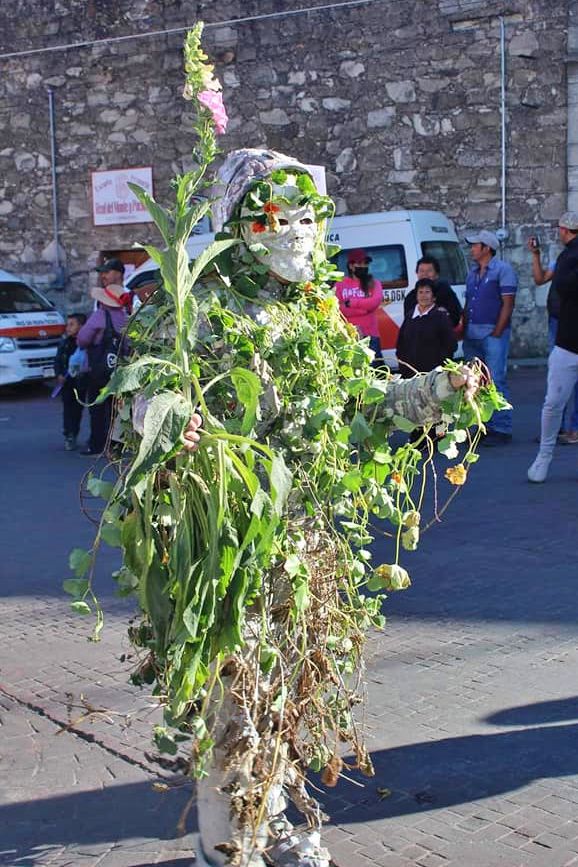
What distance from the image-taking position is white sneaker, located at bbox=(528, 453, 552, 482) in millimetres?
8828

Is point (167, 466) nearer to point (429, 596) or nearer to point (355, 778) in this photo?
point (355, 778)

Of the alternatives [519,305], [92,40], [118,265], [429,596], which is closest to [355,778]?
[429,596]

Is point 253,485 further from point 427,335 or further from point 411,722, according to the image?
point 427,335

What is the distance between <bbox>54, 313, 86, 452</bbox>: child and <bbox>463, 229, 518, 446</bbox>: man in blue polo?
12.7 feet

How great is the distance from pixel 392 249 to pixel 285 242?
12042mm

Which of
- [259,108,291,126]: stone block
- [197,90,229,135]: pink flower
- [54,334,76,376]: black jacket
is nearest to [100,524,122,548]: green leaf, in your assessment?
[197,90,229,135]: pink flower

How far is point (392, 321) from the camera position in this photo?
48.6 ft

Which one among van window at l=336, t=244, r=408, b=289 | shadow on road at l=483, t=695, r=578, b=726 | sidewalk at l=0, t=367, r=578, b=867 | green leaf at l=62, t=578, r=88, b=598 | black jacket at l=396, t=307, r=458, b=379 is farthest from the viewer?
van window at l=336, t=244, r=408, b=289

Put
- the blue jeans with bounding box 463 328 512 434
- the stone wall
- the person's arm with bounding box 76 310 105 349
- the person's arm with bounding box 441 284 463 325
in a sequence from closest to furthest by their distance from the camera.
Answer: the person's arm with bounding box 441 284 463 325, the person's arm with bounding box 76 310 105 349, the blue jeans with bounding box 463 328 512 434, the stone wall

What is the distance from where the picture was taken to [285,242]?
3.32 meters

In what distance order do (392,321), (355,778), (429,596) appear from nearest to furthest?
(355,778)
(429,596)
(392,321)

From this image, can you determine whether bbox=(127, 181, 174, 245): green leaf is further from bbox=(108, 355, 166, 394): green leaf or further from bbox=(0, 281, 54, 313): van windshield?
bbox=(0, 281, 54, 313): van windshield

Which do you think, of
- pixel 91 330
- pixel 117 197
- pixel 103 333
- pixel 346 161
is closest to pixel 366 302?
pixel 103 333

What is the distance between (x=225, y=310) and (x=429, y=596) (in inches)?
135
